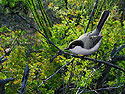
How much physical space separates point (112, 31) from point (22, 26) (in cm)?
522

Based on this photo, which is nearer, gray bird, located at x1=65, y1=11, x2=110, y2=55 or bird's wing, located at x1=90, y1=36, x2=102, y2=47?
gray bird, located at x1=65, y1=11, x2=110, y2=55

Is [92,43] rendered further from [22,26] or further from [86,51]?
[22,26]

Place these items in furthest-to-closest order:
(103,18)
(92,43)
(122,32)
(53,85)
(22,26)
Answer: (22,26) < (53,85) < (122,32) < (92,43) < (103,18)

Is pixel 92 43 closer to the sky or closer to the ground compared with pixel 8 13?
closer to the ground

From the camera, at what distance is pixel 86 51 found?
167cm

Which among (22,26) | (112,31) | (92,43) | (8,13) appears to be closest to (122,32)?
(112,31)

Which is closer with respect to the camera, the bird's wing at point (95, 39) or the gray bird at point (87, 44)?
the gray bird at point (87, 44)

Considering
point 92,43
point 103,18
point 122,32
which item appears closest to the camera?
point 103,18

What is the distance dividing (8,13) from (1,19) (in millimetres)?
605

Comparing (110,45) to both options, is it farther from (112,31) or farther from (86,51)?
(86,51)

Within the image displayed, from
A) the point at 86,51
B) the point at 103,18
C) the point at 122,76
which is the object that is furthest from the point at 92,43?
the point at 122,76

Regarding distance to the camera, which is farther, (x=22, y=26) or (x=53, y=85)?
(x=22, y=26)

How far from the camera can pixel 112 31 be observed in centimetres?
306

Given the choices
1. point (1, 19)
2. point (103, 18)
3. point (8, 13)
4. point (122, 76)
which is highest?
point (8, 13)
